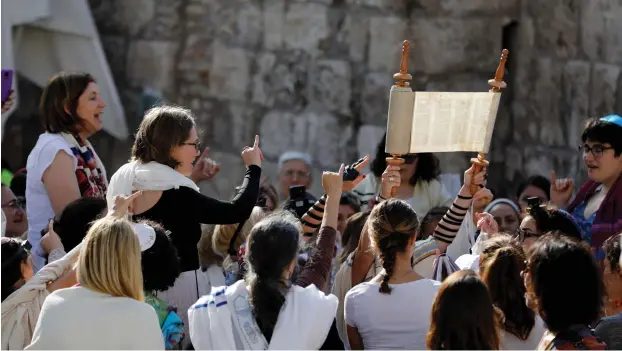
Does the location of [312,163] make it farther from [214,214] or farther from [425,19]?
[214,214]

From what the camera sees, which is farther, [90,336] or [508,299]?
[508,299]

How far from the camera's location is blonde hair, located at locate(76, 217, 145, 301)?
3830 mm

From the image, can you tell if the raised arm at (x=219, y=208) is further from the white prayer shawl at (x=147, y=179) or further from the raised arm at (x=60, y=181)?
the raised arm at (x=60, y=181)

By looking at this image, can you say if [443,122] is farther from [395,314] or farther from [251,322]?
[251,322]

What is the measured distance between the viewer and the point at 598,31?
7832mm

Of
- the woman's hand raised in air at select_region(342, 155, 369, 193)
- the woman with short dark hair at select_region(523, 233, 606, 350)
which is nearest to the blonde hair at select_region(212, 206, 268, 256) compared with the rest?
the woman's hand raised in air at select_region(342, 155, 369, 193)

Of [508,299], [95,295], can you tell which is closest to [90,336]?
[95,295]

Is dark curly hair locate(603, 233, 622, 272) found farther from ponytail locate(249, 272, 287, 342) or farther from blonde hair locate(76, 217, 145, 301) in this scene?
blonde hair locate(76, 217, 145, 301)

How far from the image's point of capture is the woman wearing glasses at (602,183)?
559 cm

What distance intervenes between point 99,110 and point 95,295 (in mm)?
1863

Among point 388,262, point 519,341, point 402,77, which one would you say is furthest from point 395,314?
point 402,77

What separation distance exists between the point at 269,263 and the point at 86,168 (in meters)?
1.81

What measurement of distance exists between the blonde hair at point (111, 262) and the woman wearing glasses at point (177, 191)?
0.83m

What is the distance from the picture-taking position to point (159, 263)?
173 inches
